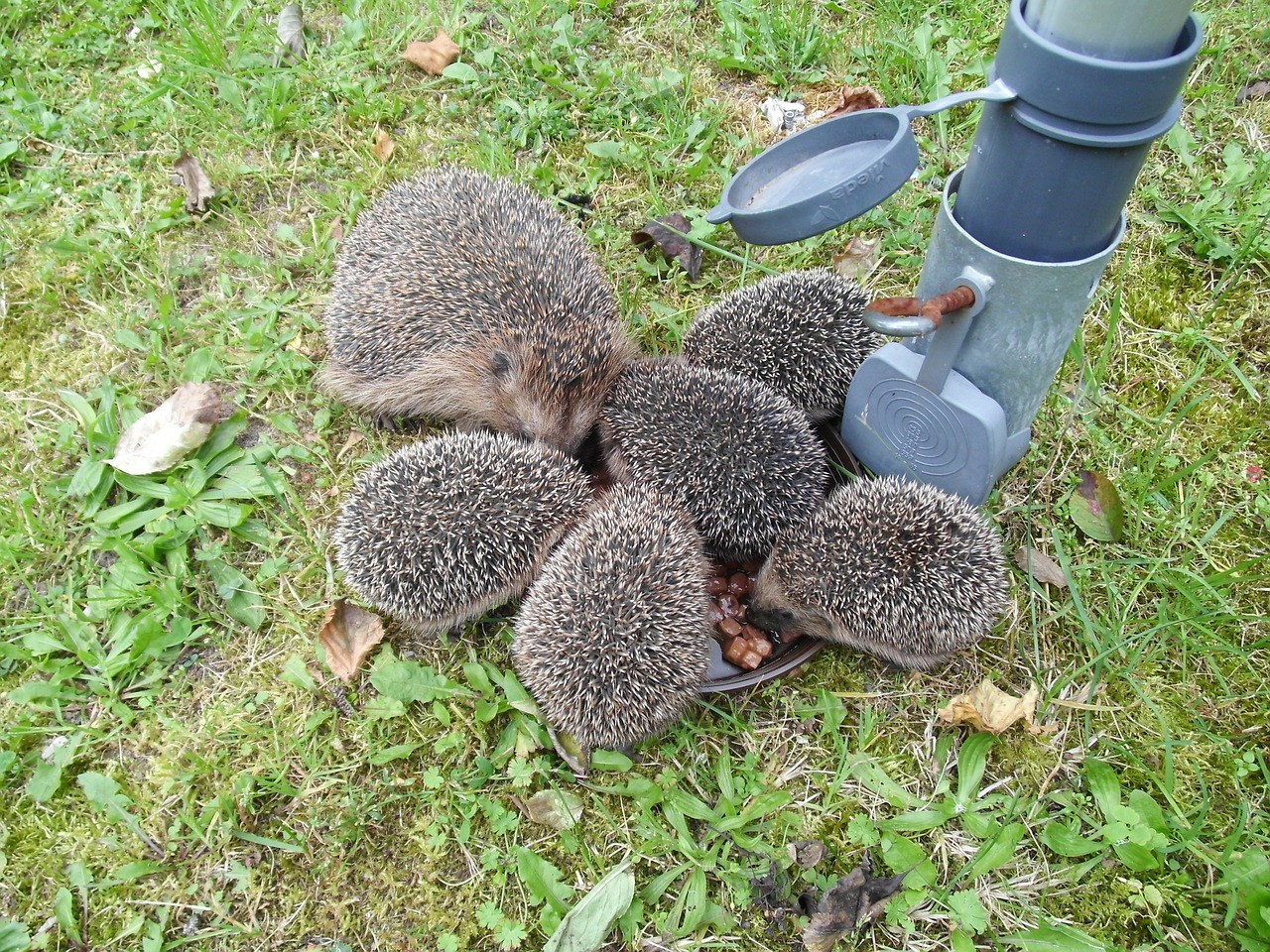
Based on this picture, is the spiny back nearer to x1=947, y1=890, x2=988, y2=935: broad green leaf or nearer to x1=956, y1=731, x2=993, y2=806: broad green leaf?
x1=956, y1=731, x2=993, y2=806: broad green leaf

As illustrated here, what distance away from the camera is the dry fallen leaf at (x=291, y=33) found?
5719 mm

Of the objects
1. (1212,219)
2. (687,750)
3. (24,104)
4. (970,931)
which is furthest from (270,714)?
(1212,219)

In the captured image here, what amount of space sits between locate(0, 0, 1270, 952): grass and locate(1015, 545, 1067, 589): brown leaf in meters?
0.06

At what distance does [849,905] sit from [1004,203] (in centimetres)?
244

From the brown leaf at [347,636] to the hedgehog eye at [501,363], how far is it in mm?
1343

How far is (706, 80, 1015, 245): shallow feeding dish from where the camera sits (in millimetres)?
2639

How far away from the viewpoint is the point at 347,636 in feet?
11.8

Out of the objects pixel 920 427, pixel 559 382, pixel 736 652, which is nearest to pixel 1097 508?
pixel 920 427

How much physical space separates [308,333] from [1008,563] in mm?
3736

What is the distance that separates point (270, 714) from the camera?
340cm

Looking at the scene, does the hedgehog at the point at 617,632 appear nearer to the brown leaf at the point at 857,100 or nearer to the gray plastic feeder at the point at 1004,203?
the gray plastic feeder at the point at 1004,203

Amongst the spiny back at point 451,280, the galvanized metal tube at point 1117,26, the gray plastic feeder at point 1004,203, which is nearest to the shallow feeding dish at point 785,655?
the gray plastic feeder at point 1004,203

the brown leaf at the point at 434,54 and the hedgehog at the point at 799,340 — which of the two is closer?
the hedgehog at the point at 799,340

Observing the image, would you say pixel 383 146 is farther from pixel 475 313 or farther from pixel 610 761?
pixel 610 761
